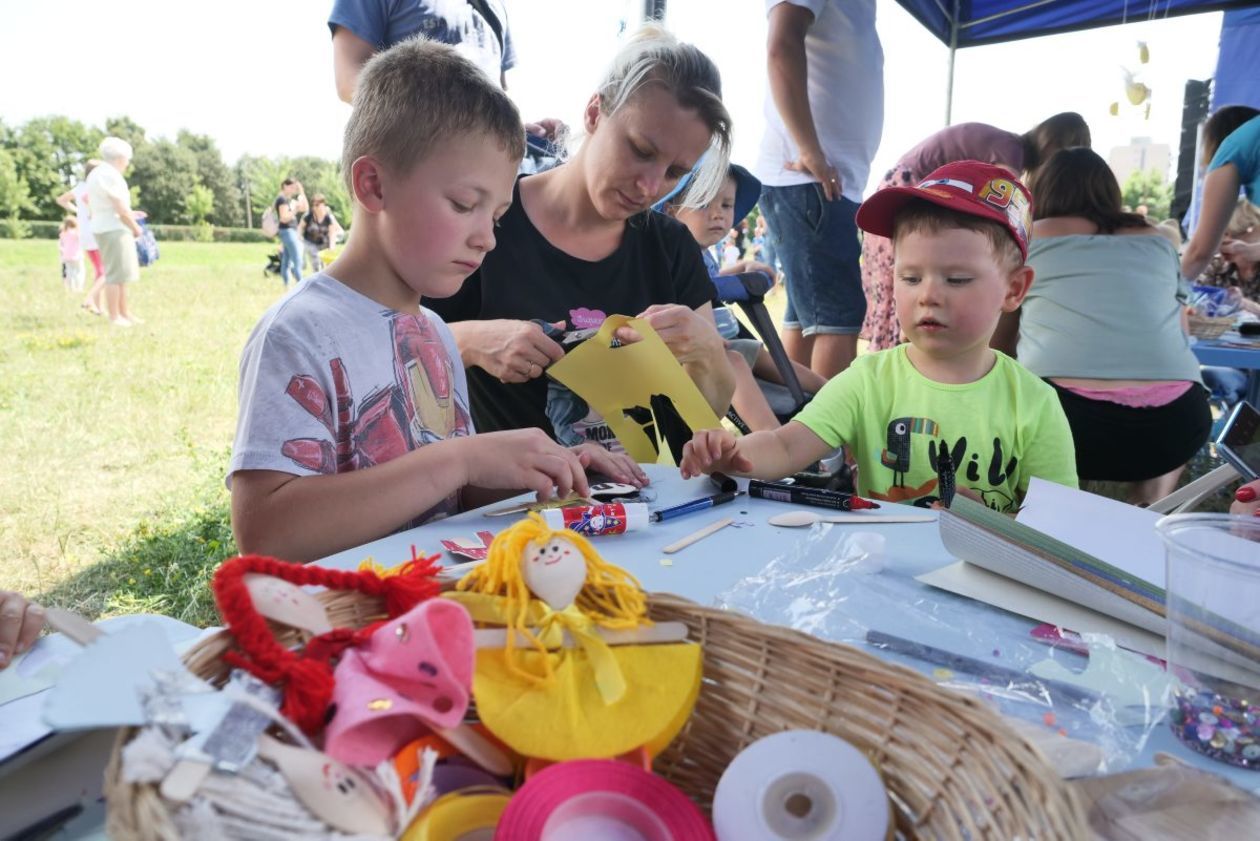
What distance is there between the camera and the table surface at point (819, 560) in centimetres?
63

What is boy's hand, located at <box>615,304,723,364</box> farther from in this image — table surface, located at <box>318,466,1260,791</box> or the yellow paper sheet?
table surface, located at <box>318,466,1260,791</box>

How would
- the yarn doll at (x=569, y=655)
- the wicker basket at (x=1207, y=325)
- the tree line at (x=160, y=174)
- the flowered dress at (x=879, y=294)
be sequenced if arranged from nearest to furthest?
the yarn doll at (x=569, y=655), the wicker basket at (x=1207, y=325), the flowered dress at (x=879, y=294), the tree line at (x=160, y=174)

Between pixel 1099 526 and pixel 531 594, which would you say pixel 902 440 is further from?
pixel 531 594

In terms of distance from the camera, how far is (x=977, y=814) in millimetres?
394

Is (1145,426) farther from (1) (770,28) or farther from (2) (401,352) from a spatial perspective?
(2) (401,352)

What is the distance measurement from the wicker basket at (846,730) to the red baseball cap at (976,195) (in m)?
0.92

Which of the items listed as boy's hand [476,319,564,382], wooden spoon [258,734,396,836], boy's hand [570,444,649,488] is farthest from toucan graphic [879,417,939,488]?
wooden spoon [258,734,396,836]

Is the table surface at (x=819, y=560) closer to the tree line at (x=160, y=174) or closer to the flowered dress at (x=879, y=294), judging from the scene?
the flowered dress at (x=879, y=294)

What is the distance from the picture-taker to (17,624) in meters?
0.68

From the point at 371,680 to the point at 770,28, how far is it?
2281mm

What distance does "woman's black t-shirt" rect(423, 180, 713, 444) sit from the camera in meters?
1.47

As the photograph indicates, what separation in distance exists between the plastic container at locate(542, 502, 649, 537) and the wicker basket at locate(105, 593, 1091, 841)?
12.9 inches

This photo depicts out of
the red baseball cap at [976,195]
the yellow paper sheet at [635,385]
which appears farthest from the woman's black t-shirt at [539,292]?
the red baseball cap at [976,195]

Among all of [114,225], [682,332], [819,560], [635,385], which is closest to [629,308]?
[682,332]
